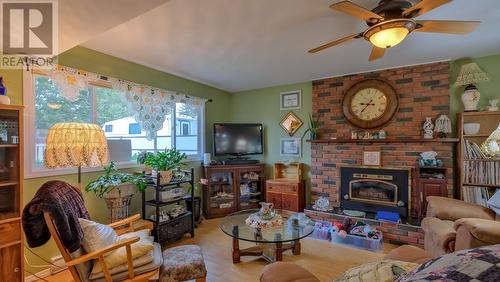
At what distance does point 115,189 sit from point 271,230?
1685 mm

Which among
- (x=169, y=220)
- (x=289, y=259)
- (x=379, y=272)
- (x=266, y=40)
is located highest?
(x=266, y=40)

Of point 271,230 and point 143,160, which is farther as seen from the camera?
point 143,160

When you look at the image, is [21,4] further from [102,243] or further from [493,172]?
[493,172]

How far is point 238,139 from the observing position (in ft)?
14.3

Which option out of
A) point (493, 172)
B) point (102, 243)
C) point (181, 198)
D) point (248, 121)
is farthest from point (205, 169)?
point (493, 172)

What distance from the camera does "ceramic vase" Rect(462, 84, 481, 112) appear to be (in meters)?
2.92

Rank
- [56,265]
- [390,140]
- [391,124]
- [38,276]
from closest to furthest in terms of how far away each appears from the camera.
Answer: [38,276] → [56,265] → [390,140] → [391,124]

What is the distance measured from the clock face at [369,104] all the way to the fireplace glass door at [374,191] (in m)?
0.98

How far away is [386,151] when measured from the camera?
3.45m

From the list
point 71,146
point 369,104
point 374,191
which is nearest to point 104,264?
point 71,146

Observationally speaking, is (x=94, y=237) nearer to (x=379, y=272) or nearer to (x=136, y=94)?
(x=379, y=272)

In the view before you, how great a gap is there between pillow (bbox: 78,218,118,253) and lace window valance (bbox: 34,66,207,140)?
58.0 inches

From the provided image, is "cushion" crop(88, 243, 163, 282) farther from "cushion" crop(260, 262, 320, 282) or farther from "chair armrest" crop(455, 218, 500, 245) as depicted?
"chair armrest" crop(455, 218, 500, 245)

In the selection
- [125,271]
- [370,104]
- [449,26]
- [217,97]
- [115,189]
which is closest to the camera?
[125,271]
